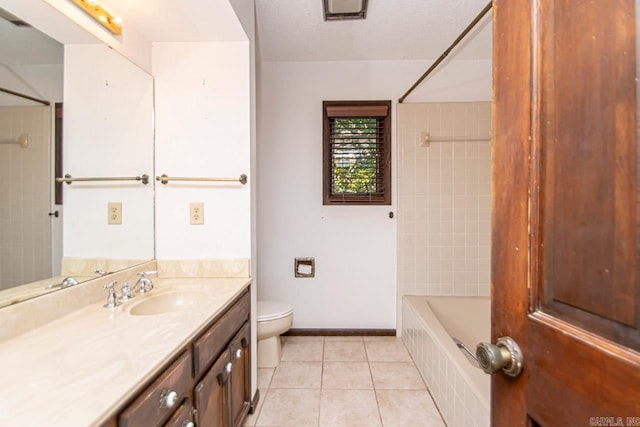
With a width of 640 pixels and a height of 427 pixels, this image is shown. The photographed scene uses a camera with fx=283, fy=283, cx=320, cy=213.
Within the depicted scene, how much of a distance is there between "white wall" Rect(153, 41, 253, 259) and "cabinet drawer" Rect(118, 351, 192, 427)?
78cm

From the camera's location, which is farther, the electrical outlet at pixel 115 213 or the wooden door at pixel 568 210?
the electrical outlet at pixel 115 213

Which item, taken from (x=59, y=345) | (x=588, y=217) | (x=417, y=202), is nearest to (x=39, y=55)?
(x=59, y=345)

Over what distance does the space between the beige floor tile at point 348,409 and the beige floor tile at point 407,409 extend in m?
0.06

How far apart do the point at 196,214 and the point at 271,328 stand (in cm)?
93

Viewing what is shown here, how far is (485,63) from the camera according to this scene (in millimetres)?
2504

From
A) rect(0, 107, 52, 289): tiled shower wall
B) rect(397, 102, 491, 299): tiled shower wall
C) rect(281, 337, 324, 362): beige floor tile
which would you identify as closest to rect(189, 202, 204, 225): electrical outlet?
rect(0, 107, 52, 289): tiled shower wall

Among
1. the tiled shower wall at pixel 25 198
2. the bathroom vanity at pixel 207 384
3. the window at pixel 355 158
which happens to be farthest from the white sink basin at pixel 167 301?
the window at pixel 355 158

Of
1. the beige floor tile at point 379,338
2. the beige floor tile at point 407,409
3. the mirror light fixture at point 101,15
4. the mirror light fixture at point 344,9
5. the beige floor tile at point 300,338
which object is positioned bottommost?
the beige floor tile at point 407,409

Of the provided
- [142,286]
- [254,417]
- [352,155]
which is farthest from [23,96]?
[352,155]

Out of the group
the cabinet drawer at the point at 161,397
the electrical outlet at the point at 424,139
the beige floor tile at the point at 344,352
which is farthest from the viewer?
the electrical outlet at the point at 424,139

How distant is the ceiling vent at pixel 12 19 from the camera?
0.93 meters

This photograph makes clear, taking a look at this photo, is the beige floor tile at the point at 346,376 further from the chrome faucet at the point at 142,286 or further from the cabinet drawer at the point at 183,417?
the chrome faucet at the point at 142,286

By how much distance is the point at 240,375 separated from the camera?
1445 millimetres

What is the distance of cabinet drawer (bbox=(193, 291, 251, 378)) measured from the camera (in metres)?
0.99
